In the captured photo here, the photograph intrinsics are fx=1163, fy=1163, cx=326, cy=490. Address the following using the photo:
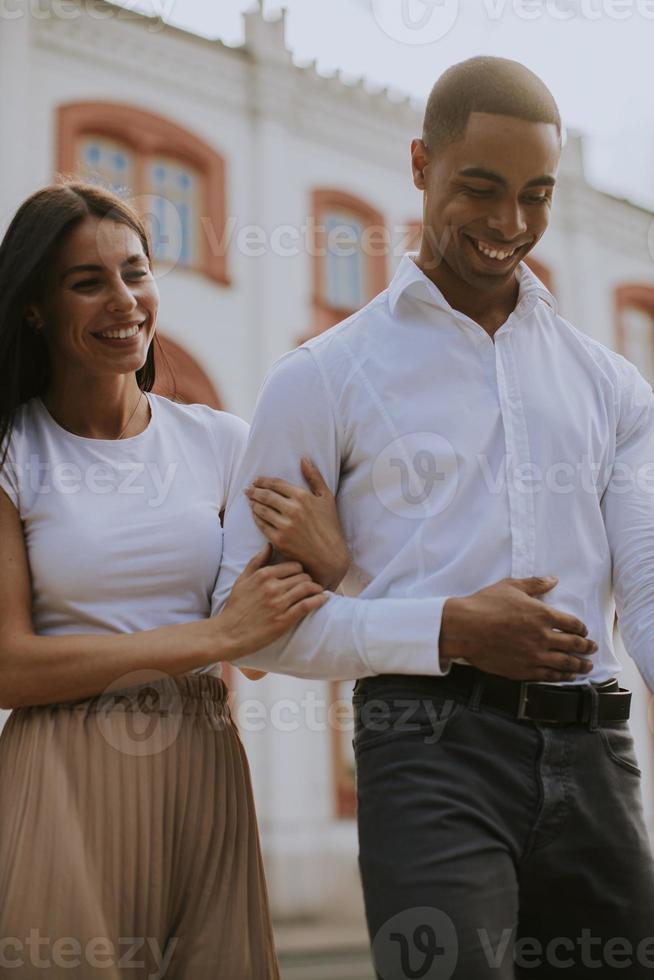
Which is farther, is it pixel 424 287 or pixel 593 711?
pixel 424 287

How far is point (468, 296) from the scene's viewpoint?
6.89 feet

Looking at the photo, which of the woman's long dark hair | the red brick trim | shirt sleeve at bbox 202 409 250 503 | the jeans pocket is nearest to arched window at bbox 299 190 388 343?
the red brick trim

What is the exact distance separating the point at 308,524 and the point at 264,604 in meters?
0.15

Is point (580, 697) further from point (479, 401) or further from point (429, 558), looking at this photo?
point (479, 401)

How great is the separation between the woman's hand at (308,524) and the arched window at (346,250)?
28.7ft

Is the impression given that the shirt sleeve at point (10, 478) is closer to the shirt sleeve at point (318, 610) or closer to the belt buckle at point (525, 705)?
the shirt sleeve at point (318, 610)

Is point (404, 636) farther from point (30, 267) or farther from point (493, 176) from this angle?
point (30, 267)

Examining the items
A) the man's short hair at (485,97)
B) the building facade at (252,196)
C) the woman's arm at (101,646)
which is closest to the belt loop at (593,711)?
the woman's arm at (101,646)

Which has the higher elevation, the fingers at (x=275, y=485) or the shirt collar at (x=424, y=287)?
the shirt collar at (x=424, y=287)

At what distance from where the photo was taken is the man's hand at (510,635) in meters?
1.78

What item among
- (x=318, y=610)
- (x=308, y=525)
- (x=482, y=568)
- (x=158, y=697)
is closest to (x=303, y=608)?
(x=318, y=610)

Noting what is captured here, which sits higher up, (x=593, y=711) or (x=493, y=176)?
(x=493, y=176)

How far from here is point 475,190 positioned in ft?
6.45

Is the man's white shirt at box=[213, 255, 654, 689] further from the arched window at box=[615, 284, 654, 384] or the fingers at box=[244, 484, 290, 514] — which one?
the arched window at box=[615, 284, 654, 384]
